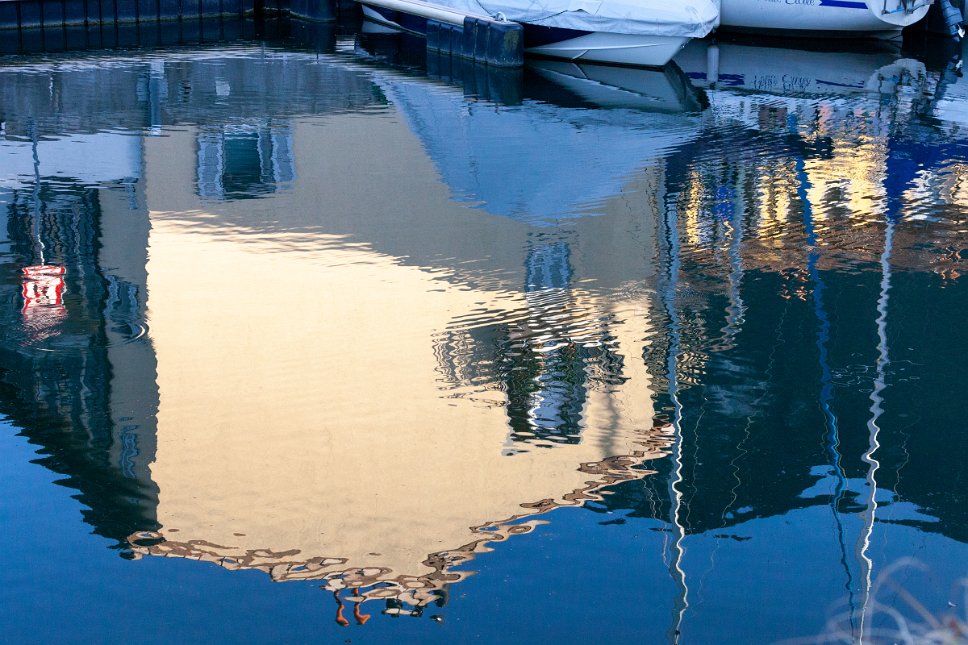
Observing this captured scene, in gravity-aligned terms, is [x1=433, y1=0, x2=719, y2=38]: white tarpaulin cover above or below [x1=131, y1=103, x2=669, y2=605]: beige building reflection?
above

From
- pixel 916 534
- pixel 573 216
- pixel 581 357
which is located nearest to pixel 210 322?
pixel 581 357

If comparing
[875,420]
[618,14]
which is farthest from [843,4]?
[875,420]

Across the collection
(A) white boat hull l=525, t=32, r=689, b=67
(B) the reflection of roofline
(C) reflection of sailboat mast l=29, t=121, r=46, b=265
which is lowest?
(B) the reflection of roofline

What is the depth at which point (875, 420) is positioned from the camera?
6840 mm

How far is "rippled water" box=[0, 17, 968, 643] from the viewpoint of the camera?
5.22 meters

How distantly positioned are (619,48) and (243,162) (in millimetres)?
8258

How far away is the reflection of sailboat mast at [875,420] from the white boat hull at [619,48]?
926 centimetres

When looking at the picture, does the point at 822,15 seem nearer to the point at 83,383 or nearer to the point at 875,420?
the point at 875,420

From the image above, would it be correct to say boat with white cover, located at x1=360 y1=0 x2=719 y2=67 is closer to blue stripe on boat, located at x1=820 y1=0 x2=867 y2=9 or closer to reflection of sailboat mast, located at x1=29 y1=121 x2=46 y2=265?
blue stripe on boat, located at x1=820 y1=0 x2=867 y2=9

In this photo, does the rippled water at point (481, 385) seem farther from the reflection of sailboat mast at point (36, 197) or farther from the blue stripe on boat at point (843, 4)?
the blue stripe on boat at point (843, 4)

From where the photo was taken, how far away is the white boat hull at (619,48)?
18.8m

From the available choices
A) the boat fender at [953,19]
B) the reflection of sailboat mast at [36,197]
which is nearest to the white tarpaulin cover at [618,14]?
the boat fender at [953,19]

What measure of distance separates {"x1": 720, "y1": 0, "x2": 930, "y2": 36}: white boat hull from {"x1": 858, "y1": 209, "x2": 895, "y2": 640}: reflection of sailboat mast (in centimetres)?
1247

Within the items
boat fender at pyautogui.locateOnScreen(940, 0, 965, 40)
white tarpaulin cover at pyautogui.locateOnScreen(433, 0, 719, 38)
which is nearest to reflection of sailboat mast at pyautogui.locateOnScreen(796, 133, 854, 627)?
white tarpaulin cover at pyautogui.locateOnScreen(433, 0, 719, 38)
